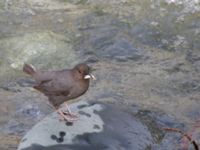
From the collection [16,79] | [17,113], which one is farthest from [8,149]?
[16,79]

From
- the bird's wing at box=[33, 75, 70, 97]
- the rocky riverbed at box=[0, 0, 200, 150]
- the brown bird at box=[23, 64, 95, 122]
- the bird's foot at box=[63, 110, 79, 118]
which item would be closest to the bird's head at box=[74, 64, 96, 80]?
the brown bird at box=[23, 64, 95, 122]

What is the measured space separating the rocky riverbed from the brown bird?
29.8 inches

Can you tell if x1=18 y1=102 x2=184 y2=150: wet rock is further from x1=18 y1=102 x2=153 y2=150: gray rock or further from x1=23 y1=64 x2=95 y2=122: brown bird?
x1=23 y1=64 x2=95 y2=122: brown bird

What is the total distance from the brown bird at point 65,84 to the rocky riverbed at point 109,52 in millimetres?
757

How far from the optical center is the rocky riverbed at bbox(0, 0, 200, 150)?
21.0 feet

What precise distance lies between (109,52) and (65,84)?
262 cm

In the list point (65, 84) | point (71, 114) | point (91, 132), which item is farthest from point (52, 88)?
point (91, 132)

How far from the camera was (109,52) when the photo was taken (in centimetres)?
759

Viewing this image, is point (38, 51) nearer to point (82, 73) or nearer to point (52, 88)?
point (52, 88)

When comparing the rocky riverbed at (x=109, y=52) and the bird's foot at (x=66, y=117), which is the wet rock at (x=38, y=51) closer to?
the rocky riverbed at (x=109, y=52)

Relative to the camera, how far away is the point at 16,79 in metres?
7.02

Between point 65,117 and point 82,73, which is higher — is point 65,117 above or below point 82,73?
below

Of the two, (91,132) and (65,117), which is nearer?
(91,132)

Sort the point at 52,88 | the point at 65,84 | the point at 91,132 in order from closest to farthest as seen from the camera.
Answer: the point at 91,132 → the point at 65,84 → the point at 52,88
